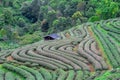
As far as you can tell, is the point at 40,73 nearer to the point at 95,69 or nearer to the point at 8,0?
the point at 95,69

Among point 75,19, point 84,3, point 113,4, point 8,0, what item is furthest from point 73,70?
point 8,0

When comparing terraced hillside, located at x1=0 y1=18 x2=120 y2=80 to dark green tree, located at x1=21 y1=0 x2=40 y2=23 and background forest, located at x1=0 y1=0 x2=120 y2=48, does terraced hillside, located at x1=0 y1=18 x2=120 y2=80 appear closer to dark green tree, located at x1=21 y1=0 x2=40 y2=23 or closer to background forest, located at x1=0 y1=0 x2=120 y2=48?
background forest, located at x1=0 y1=0 x2=120 y2=48

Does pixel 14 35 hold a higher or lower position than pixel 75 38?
lower

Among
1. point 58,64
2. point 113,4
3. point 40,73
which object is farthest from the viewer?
point 113,4

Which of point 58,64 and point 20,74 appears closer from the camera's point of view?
point 20,74

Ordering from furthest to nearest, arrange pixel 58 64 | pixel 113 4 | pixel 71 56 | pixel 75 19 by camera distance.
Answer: pixel 75 19, pixel 113 4, pixel 71 56, pixel 58 64

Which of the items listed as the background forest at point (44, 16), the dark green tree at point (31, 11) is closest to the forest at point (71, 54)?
the background forest at point (44, 16)

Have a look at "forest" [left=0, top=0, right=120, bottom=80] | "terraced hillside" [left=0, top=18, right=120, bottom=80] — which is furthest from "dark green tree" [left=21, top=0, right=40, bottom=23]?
"terraced hillside" [left=0, top=18, right=120, bottom=80]

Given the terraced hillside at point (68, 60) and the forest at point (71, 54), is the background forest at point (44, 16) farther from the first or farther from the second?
the terraced hillside at point (68, 60)
